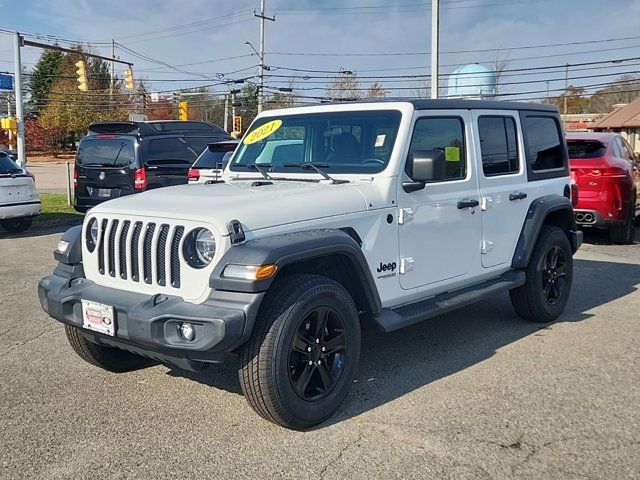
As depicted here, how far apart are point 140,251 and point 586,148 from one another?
8756 mm

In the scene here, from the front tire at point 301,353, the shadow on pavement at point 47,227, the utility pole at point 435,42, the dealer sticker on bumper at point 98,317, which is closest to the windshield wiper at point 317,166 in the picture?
the front tire at point 301,353

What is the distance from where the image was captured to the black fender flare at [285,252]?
3.39m

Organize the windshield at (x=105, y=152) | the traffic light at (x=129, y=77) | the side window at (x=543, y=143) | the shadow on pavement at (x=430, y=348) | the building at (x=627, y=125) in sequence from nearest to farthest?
the shadow on pavement at (x=430, y=348)
the side window at (x=543, y=143)
the windshield at (x=105, y=152)
the traffic light at (x=129, y=77)
the building at (x=627, y=125)

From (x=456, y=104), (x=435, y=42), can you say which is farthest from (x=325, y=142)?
(x=435, y=42)

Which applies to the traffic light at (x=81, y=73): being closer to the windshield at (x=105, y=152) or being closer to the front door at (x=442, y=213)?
the windshield at (x=105, y=152)

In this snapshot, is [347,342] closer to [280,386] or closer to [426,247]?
[280,386]

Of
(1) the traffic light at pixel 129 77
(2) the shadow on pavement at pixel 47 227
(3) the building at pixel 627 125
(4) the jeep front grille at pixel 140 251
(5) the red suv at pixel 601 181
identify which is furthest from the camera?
(3) the building at pixel 627 125

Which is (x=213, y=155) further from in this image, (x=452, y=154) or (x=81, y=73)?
(x=81, y=73)

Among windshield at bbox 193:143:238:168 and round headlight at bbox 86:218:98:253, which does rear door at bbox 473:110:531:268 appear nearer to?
round headlight at bbox 86:218:98:253

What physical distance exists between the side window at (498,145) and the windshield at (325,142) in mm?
1084

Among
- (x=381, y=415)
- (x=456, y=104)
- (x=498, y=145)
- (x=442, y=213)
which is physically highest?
(x=456, y=104)

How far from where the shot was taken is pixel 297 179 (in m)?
4.64

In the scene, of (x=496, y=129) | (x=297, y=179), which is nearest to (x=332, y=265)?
(x=297, y=179)

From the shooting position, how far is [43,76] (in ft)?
230
